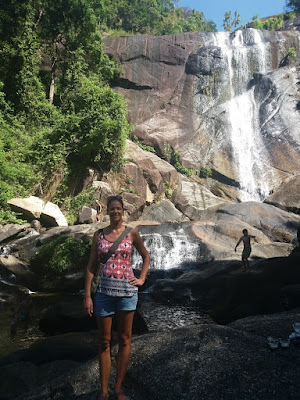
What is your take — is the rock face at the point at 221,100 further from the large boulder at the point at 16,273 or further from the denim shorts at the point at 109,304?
the denim shorts at the point at 109,304

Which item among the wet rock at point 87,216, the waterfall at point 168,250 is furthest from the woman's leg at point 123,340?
the wet rock at point 87,216

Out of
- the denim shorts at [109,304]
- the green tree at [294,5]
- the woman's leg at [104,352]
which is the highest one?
the green tree at [294,5]

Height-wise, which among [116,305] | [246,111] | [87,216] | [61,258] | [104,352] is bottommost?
[61,258]

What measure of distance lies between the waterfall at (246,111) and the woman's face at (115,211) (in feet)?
75.2

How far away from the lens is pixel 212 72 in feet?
102

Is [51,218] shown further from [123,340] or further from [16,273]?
[123,340]

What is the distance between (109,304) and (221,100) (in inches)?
1195

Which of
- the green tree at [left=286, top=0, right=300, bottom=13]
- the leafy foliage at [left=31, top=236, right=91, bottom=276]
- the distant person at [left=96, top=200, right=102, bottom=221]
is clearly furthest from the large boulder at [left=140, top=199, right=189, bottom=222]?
the green tree at [left=286, top=0, right=300, bottom=13]

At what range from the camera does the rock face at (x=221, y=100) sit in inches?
1040

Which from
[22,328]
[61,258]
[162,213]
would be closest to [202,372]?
[22,328]

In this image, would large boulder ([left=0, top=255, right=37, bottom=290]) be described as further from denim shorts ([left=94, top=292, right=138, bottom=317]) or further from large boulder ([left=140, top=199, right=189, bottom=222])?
denim shorts ([left=94, top=292, right=138, bottom=317])

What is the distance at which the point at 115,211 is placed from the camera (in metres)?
3.04

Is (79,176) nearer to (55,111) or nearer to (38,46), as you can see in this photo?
(55,111)

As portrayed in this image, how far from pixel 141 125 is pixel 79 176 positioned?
11091 mm
